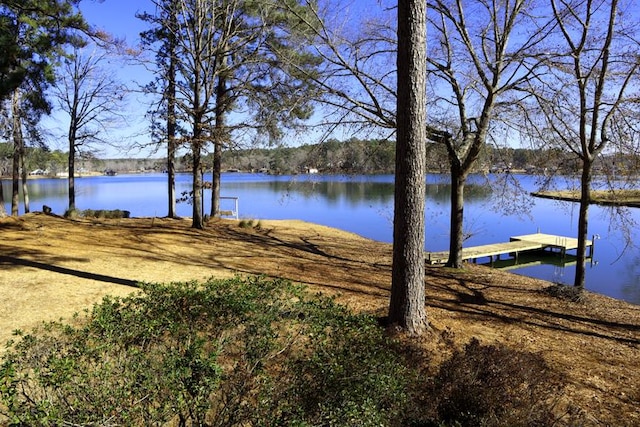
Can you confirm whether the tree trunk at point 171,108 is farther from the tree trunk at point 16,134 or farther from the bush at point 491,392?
the bush at point 491,392

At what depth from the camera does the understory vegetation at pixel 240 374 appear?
2047 mm

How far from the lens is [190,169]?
14562mm

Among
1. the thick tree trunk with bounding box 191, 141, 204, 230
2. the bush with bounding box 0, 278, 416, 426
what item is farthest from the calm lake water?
the bush with bounding box 0, 278, 416, 426

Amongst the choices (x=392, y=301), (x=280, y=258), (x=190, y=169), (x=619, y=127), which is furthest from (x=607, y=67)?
(x=190, y=169)

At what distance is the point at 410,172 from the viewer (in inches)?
199

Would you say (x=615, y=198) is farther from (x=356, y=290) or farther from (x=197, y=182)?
(x=197, y=182)

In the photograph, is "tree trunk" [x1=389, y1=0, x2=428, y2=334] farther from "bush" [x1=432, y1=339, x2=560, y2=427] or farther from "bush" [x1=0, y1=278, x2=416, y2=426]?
"bush" [x1=0, y1=278, x2=416, y2=426]

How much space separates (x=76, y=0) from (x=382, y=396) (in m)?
13.1

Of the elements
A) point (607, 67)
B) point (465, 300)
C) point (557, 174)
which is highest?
point (607, 67)

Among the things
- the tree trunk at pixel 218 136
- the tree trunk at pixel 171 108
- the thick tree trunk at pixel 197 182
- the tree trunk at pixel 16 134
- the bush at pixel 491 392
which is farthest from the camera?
the tree trunk at pixel 16 134

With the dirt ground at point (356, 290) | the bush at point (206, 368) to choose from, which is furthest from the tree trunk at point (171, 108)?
the bush at point (206, 368)

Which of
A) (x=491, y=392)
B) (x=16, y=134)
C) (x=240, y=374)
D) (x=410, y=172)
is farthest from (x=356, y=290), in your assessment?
(x=16, y=134)

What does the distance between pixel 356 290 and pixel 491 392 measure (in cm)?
421

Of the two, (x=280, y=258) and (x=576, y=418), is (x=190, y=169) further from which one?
(x=576, y=418)
